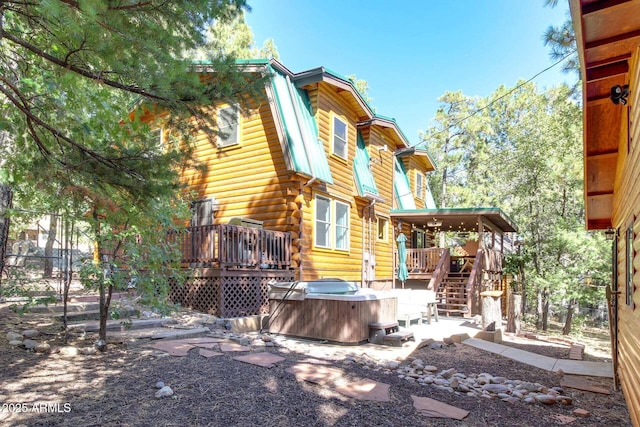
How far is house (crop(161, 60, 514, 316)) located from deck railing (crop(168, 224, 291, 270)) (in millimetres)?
25

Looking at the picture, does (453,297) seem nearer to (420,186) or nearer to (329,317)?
(420,186)

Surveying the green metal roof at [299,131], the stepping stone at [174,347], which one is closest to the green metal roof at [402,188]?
the green metal roof at [299,131]

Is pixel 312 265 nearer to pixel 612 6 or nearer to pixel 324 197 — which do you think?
pixel 324 197

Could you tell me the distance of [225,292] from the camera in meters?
8.73

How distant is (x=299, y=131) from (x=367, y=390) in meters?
7.77

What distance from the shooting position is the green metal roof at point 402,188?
16734 mm

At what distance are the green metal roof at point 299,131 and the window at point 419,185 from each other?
27.6 ft

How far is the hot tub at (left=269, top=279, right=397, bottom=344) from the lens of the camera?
24.0 feet

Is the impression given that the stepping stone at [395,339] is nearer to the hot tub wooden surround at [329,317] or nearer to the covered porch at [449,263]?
the hot tub wooden surround at [329,317]

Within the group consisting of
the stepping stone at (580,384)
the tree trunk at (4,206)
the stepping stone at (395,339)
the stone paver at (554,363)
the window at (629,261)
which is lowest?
the stone paver at (554,363)

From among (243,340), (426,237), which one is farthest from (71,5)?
(426,237)

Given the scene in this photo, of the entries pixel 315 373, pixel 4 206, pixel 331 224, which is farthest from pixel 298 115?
pixel 315 373

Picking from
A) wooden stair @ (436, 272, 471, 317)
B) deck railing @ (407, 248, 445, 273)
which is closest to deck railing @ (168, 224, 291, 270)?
wooden stair @ (436, 272, 471, 317)

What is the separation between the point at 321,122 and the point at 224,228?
4.81 meters
